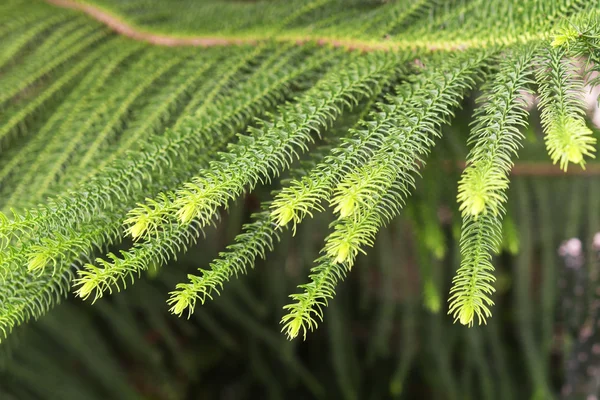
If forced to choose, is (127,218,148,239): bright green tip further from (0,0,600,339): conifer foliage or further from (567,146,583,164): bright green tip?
(567,146,583,164): bright green tip

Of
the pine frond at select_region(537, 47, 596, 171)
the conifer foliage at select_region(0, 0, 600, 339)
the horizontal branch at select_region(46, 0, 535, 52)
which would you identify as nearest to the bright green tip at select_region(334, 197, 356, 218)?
the conifer foliage at select_region(0, 0, 600, 339)

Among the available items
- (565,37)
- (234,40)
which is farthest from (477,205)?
(234,40)

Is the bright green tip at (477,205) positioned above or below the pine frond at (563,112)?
below

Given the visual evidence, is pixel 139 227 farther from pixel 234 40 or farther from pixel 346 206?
pixel 234 40

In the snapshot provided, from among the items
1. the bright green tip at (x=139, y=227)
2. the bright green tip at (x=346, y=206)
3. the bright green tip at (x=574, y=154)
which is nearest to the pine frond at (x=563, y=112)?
the bright green tip at (x=574, y=154)

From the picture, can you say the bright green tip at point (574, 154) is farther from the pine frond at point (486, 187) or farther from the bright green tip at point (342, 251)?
the bright green tip at point (342, 251)

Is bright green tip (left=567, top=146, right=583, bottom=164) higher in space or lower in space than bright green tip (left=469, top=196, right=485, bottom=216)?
higher

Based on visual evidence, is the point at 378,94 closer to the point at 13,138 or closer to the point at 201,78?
the point at 201,78

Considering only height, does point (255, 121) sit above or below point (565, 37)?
below

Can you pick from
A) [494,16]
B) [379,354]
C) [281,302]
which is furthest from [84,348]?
[494,16]

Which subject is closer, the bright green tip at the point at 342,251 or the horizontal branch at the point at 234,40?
the bright green tip at the point at 342,251
